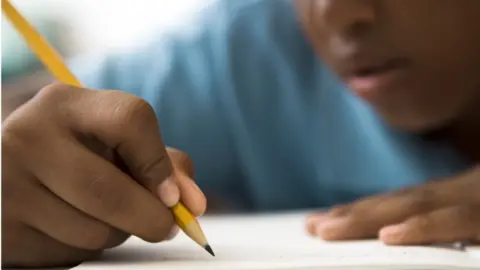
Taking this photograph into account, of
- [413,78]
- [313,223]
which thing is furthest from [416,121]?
[313,223]

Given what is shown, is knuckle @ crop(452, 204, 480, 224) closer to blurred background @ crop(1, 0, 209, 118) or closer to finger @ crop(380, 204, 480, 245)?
finger @ crop(380, 204, 480, 245)

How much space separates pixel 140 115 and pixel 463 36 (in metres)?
0.23

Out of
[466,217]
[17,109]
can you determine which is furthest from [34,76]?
[466,217]

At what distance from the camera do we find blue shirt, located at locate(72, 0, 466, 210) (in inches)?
17.4

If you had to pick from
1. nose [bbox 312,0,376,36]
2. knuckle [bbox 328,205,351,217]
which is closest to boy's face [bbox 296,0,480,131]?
nose [bbox 312,0,376,36]

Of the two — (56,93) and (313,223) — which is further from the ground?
(56,93)

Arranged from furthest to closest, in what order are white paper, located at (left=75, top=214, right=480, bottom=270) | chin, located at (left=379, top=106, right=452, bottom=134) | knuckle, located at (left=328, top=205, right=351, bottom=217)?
chin, located at (left=379, top=106, right=452, bottom=134) < knuckle, located at (left=328, top=205, right=351, bottom=217) < white paper, located at (left=75, top=214, right=480, bottom=270)

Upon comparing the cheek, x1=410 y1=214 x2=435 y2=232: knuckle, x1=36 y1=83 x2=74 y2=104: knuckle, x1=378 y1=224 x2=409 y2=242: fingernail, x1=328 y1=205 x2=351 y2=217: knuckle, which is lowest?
x1=328 y1=205 x2=351 y2=217: knuckle

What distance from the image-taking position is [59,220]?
0.20 meters

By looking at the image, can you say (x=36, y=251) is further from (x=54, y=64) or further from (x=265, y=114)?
(x=265, y=114)

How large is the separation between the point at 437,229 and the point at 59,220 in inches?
5.3

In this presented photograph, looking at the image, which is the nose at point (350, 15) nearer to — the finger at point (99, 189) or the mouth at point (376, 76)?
the mouth at point (376, 76)

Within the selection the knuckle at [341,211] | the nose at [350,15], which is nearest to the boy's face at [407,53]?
the nose at [350,15]

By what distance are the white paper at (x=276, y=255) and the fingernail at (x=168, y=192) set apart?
0.06 ft
